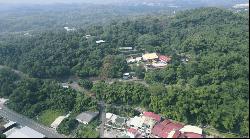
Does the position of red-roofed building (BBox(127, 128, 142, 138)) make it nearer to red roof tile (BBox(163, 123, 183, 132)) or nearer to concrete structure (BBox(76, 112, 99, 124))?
red roof tile (BBox(163, 123, 183, 132))

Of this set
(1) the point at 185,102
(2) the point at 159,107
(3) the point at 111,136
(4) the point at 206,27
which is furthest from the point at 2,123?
(4) the point at 206,27

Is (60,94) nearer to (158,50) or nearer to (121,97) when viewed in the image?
(121,97)

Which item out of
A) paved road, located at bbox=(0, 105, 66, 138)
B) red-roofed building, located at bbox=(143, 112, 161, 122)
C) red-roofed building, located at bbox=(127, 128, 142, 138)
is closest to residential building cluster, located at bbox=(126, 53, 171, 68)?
red-roofed building, located at bbox=(143, 112, 161, 122)

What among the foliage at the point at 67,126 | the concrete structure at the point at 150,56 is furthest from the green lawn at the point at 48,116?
the concrete structure at the point at 150,56

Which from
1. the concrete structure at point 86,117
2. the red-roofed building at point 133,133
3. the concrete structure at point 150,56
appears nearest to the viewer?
the red-roofed building at point 133,133

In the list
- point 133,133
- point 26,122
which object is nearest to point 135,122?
point 133,133

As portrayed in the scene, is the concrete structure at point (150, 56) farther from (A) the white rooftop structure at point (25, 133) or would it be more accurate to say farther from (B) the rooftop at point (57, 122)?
(A) the white rooftop structure at point (25, 133)
